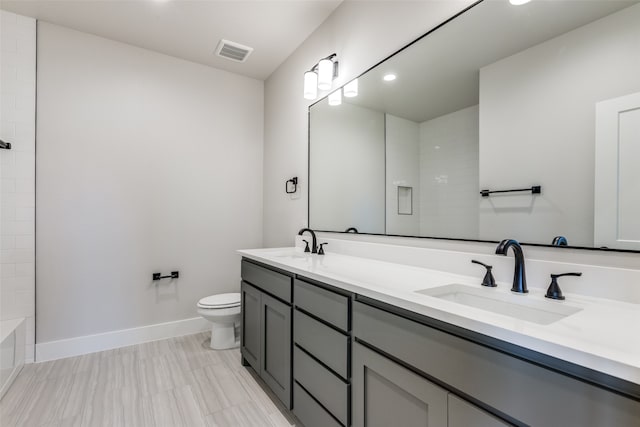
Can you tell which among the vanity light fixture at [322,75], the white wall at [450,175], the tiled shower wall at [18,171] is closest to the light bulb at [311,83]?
the vanity light fixture at [322,75]

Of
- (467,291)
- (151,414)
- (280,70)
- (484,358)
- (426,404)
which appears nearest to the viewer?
(484,358)

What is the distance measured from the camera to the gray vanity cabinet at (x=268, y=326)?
5.43ft

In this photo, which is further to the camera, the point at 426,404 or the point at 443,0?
the point at 443,0

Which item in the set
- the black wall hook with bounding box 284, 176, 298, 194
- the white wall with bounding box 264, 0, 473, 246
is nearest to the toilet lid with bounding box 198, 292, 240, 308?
the white wall with bounding box 264, 0, 473, 246

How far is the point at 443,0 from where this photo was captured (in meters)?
1.52

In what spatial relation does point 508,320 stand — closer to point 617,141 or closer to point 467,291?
point 467,291

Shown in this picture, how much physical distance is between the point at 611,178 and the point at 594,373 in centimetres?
72

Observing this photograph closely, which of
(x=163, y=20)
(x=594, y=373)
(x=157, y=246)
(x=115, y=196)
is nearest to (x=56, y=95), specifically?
(x=115, y=196)

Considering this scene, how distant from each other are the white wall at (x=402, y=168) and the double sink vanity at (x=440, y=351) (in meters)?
0.25

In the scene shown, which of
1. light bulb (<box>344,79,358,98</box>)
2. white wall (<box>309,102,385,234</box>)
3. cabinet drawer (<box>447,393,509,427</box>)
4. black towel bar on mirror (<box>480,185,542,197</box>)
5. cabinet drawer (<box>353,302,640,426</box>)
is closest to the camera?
cabinet drawer (<box>353,302,640,426</box>)

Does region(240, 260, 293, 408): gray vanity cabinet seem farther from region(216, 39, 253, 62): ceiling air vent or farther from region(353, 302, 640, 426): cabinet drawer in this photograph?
region(216, 39, 253, 62): ceiling air vent

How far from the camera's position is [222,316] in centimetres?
251

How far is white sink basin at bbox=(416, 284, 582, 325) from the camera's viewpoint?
0.96 meters

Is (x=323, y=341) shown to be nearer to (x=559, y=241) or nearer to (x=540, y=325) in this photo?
(x=540, y=325)
